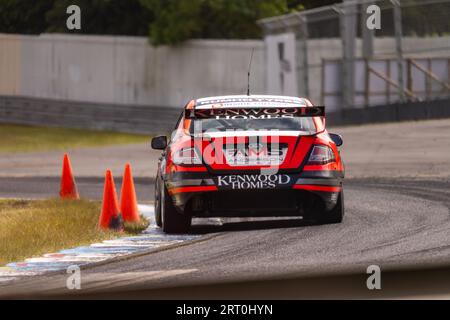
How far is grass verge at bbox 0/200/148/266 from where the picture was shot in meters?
14.1

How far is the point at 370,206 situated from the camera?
17.7m

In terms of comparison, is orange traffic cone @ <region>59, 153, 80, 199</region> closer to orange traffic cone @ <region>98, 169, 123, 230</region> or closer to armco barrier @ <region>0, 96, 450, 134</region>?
orange traffic cone @ <region>98, 169, 123, 230</region>

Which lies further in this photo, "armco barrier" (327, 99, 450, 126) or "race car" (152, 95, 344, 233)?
"armco barrier" (327, 99, 450, 126)

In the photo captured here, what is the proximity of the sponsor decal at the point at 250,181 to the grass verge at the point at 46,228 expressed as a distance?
1499mm

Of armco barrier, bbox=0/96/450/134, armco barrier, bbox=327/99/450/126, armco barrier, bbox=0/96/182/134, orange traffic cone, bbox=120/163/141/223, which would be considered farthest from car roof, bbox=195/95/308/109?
armco barrier, bbox=0/96/182/134

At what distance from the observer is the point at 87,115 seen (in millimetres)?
46250

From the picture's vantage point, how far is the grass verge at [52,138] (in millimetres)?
35688

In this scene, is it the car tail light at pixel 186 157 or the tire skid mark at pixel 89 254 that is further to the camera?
the car tail light at pixel 186 157

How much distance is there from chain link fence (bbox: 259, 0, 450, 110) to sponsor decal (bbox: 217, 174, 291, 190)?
47.5 ft

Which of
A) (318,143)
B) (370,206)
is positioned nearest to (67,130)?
(370,206)

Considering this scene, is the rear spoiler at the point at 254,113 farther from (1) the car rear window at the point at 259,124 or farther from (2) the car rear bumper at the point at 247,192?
(2) the car rear bumper at the point at 247,192

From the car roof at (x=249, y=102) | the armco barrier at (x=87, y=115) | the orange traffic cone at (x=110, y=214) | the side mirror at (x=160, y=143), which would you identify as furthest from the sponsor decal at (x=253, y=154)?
the armco barrier at (x=87, y=115)

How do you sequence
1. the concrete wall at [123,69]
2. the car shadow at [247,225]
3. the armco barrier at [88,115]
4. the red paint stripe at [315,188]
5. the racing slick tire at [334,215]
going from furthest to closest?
1. the armco barrier at [88,115]
2. the concrete wall at [123,69]
3. the car shadow at [247,225]
4. the racing slick tire at [334,215]
5. the red paint stripe at [315,188]
